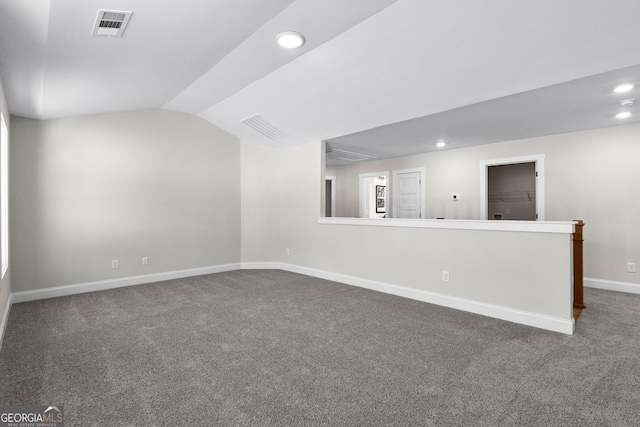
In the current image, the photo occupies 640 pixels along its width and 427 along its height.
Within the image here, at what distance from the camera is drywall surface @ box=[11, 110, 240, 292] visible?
13.6ft

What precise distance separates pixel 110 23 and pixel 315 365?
9.41 ft

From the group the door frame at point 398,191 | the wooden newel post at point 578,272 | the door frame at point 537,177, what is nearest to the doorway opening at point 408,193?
the door frame at point 398,191

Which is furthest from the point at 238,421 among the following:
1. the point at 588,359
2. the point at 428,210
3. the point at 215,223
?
the point at 428,210

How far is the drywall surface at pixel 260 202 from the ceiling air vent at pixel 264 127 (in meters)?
0.67

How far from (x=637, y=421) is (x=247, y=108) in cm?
499

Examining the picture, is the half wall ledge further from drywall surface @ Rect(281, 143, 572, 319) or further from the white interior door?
the white interior door

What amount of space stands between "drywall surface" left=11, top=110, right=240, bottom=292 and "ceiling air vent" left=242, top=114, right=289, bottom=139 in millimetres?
845

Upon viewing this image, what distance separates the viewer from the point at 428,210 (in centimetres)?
683

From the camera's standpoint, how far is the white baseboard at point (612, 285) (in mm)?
4500

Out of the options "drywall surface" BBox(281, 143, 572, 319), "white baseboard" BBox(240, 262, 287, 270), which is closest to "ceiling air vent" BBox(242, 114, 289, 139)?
"drywall surface" BBox(281, 143, 572, 319)

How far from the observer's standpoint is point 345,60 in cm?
323

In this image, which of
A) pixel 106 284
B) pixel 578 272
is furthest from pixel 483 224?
pixel 106 284

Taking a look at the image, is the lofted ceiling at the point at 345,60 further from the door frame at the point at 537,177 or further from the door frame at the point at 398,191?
the door frame at the point at 398,191

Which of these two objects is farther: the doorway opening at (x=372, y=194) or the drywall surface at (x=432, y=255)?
the doorway opening at (x=372, y=194)
